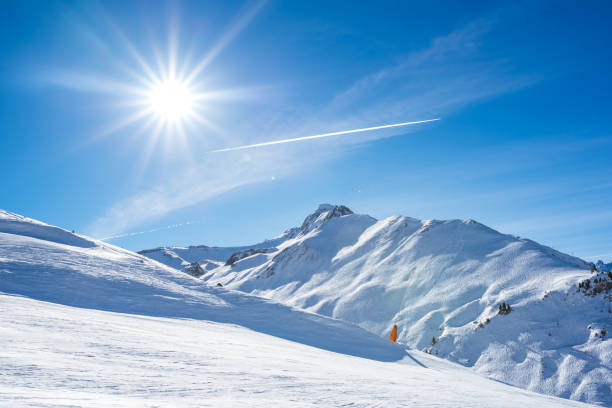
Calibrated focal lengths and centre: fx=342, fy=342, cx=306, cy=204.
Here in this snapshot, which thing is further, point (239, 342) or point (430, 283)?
point (430, 283)

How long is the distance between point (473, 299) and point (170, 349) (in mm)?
26530

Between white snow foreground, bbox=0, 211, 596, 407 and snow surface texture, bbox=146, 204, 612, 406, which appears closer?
white snow foreground, bbox=0, 211, 596, 407

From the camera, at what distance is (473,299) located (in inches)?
1104

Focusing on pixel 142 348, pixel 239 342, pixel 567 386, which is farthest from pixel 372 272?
pixel 142 348

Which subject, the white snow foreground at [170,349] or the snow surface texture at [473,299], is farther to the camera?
the snow surface texture at [473,299]

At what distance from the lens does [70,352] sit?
634 cm

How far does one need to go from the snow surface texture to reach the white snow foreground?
29.2 feet

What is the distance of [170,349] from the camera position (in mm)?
8117

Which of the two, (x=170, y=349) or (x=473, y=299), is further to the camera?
(x=473, y=299)

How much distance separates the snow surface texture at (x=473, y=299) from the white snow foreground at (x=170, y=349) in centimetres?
889

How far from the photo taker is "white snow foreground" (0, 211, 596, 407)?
5.02 metres

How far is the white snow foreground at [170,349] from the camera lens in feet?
16.5

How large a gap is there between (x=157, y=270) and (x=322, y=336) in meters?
10.5

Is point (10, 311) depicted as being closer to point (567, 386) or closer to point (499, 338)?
point (567, 386)
